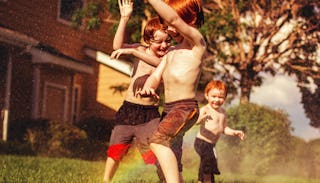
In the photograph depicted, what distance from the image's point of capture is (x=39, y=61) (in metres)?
16.1

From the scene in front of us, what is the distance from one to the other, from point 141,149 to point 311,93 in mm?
14321

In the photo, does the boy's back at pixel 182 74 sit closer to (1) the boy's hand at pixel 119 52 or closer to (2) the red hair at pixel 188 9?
(2) the red hair at pixel 188 9

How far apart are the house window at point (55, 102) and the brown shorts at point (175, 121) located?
12825 mm

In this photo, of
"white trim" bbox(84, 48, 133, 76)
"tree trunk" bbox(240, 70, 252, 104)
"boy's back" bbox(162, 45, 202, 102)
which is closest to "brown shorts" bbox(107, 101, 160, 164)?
"boy's back" bbox(162, 45, 202, 102)

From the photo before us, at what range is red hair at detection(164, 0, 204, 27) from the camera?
4.35m

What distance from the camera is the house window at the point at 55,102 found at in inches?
679

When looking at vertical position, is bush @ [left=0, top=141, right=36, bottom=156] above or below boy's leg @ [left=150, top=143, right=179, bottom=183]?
below

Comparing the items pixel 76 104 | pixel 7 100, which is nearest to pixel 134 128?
pixel 7 100

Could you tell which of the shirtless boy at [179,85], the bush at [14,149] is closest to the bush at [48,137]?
the bush at [14,149]

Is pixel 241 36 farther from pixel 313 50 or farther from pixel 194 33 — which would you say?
pixel 194 33

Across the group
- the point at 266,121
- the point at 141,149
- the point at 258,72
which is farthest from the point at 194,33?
the point at 258,72

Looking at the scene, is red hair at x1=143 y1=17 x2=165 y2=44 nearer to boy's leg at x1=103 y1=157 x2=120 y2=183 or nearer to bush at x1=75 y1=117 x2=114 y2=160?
boy's leg at x1=103 y1=157 x2=120 y2=183

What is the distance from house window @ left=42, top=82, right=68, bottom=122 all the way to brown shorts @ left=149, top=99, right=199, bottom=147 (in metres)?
12.8

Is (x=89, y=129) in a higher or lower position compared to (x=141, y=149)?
lower
